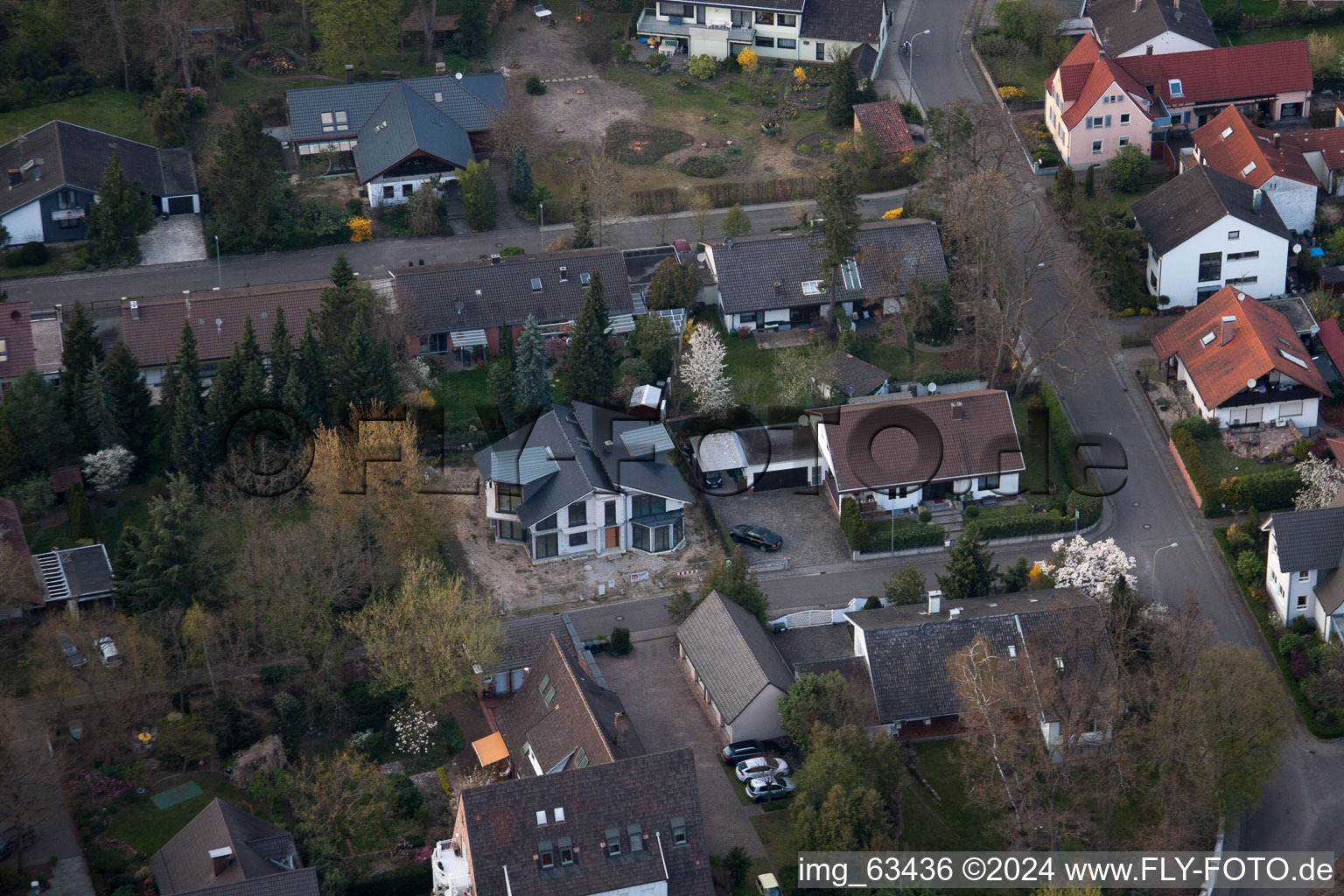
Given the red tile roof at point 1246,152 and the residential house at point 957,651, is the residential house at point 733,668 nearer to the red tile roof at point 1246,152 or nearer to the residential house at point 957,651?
the residential house at point 957,651

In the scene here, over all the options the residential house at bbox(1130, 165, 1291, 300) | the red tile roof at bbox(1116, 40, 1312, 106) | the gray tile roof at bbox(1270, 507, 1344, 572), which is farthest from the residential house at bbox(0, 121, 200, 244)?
the gray tile roof at bbox(1270, 507, 1344, 572)

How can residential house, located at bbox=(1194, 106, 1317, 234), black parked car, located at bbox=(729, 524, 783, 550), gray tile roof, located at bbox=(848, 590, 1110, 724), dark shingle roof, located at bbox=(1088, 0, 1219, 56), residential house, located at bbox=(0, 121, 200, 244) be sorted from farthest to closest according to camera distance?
dark shingle roof, located at bbox=(1088, 0, 1219, 56)
residential house, located at bbox=(0, 121, 200, 244)
residential house, located at bbox=(1194, 106, 1317, 234)
black parked car, located at bbox=(729, 524, 783, 550)
gray tile roof, located at bbox=(848, 590, 1110, 724)

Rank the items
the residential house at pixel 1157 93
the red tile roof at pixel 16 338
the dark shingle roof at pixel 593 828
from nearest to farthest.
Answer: the dark shingle roof at pixel 593 828
the red tile roof at pixel 16 338
the residential house at pixel 1157 93

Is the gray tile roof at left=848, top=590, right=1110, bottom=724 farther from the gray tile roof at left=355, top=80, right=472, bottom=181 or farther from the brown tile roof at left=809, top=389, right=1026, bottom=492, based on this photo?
the gray tile roof at left=355, top=80, right=472, bottom=181

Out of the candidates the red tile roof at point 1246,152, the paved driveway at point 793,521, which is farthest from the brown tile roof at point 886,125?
the paved driveway at point 793,521

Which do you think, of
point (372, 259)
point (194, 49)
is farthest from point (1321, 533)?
point (194, 49)

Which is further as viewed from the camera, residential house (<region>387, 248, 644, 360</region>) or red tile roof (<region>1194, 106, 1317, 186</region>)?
red tile roof (<region>1194, 106, 1317, 186</region>)

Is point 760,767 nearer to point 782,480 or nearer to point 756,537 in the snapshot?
point 756,537

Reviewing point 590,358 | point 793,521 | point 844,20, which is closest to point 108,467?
point 590,358

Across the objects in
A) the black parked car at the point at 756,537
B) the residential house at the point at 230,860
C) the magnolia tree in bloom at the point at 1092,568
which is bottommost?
the residential house at the point at 230,860
